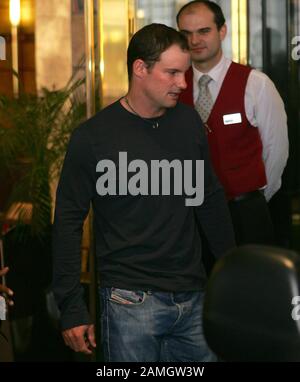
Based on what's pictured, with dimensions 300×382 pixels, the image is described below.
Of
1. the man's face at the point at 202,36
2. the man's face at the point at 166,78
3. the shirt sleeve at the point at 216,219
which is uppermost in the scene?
the man's face at the point at 202,36

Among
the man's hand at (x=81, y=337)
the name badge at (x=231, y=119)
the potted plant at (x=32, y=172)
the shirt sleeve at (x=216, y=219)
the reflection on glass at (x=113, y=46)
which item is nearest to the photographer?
the man's hand at (x=81, y=337)

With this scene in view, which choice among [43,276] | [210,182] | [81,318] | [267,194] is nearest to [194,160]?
[210,182]

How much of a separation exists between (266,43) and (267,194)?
29.1 inches

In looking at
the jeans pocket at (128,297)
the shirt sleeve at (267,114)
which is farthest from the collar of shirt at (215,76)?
the jeans pocket at (128,297)

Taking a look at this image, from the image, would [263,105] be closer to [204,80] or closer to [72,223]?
[204,80]

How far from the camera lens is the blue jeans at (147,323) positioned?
8.22 feet

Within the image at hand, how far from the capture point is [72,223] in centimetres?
253

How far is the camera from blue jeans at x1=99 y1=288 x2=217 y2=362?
2.51 metres

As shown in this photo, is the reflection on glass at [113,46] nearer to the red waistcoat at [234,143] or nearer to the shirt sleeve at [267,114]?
the red waistcoat at [234,143]

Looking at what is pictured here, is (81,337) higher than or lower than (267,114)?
lower

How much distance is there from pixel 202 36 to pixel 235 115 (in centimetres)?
35

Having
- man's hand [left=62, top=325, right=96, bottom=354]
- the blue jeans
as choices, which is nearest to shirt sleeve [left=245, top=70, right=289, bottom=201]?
the blue jeans

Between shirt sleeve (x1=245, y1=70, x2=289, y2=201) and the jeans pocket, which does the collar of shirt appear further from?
the jeans pocket

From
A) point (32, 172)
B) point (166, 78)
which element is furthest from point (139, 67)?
point (32, 172)
